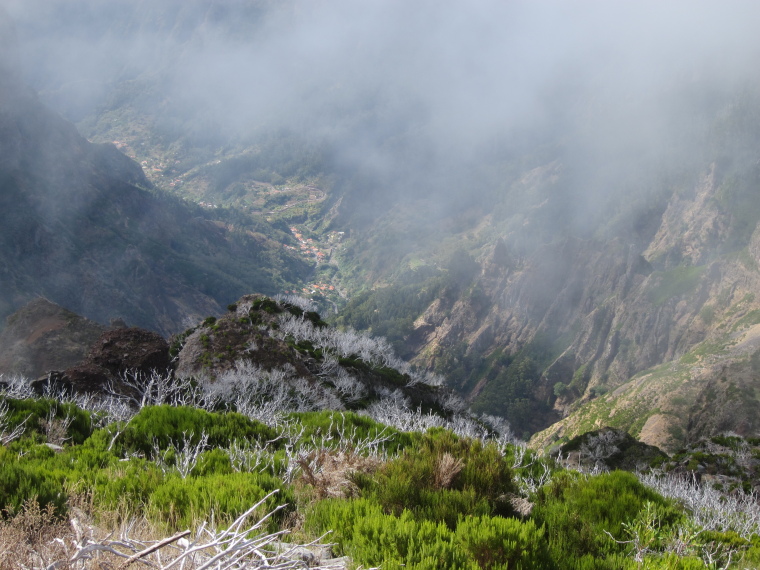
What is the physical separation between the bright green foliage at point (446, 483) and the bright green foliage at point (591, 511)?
2.02 feet

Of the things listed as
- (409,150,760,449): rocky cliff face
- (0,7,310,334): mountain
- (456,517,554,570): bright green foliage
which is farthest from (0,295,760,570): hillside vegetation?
(0,7,310,334): mountain

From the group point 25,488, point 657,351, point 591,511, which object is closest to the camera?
point 25,488

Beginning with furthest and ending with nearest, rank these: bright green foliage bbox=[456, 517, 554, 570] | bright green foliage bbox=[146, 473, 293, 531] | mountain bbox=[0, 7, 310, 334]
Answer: mountain bbox=[0, 7, 310, 334] → bright green foliage bbox=[146, 473, 293, 531] → bright green foliage bbox=[456, 517, 554, 570]

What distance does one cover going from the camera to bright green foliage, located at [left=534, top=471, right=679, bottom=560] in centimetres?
479

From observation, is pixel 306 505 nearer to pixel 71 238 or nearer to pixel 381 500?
pixel 381 500

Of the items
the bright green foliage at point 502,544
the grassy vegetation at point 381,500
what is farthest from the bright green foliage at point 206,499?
the bright green foliage at point 502,544

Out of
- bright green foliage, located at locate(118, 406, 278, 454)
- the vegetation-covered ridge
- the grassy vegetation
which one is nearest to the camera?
the vegetation-covered ridge

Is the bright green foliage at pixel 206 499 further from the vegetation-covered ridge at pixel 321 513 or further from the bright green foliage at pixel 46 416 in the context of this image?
the bright green foliage at pixel 46 416

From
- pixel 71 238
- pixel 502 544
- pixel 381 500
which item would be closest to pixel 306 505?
pixel 381 500

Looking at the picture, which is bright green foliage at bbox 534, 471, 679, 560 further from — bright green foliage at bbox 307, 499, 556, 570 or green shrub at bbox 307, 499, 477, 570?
green shrub at bbox 307, 499, 477, 570

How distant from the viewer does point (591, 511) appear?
583 centimetres

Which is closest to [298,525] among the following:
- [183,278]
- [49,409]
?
[49,409]

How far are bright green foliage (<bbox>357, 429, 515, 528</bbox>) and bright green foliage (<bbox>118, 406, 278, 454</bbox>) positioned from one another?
392 cm

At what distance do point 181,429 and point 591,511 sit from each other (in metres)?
6.87
